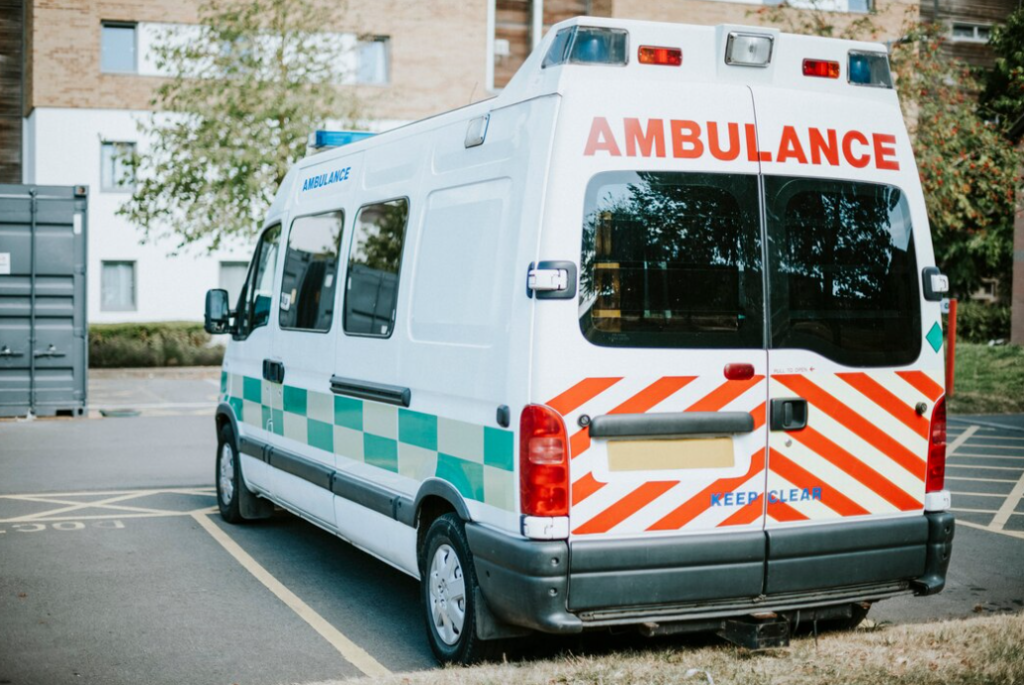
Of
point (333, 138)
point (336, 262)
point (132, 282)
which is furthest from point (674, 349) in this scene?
point (132, 282)

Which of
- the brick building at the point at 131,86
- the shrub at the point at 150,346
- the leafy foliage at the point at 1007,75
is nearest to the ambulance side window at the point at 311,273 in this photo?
the leafy foliage at the point at 1007,75

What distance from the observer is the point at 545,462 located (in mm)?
4535

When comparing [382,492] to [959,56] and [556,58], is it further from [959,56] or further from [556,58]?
[959,56]

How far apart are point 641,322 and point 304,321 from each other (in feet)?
9.90

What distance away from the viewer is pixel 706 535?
4738 millimetres

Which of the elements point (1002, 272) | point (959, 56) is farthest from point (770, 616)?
point (959, 56)

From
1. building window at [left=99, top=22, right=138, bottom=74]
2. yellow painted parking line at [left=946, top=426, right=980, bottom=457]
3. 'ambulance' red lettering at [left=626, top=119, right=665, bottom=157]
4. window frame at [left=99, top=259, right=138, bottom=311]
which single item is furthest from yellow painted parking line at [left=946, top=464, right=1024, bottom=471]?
building window at [left=99, top=22, right=138, bottom=74]

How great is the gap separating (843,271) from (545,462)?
1559 mm

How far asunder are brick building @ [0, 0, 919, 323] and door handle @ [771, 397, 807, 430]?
23525 millimetres

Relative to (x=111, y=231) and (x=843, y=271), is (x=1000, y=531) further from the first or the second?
(x=111, y=231)

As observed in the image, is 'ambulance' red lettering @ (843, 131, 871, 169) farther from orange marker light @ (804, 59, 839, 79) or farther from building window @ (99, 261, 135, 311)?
building window @ (99, 261, 135, 311)

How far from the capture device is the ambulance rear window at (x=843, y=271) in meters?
4.91

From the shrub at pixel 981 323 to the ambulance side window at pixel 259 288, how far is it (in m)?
25.2

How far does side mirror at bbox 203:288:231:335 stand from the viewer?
8.38 m
